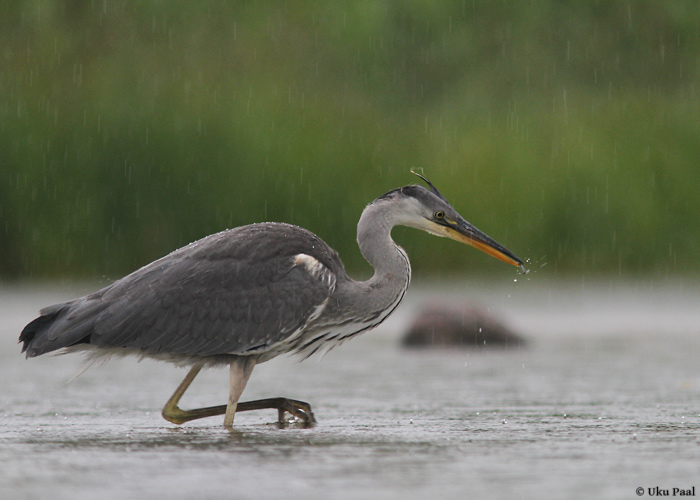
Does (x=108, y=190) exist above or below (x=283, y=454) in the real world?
above

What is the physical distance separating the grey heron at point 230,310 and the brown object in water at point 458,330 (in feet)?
13.6

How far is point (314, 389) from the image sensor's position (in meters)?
8.50

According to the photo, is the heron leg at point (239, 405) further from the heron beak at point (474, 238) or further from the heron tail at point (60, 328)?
the heron beak at point (474, 238)

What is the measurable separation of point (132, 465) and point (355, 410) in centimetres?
241

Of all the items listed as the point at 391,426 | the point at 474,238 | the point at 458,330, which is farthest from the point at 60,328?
the point at 458,330

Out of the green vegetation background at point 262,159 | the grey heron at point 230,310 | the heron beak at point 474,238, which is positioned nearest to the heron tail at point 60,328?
the grey heron at point 230,310

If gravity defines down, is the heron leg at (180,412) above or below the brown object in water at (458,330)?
below

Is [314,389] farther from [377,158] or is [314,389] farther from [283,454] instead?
[377,158]

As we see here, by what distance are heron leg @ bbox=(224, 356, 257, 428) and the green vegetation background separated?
7963mm

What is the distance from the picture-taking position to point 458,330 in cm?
1148

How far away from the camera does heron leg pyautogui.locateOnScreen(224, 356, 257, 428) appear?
6.79m

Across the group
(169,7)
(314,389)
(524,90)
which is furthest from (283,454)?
(524,90)

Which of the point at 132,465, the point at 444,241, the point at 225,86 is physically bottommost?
the point at 132,465

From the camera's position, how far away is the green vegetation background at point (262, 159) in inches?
593
